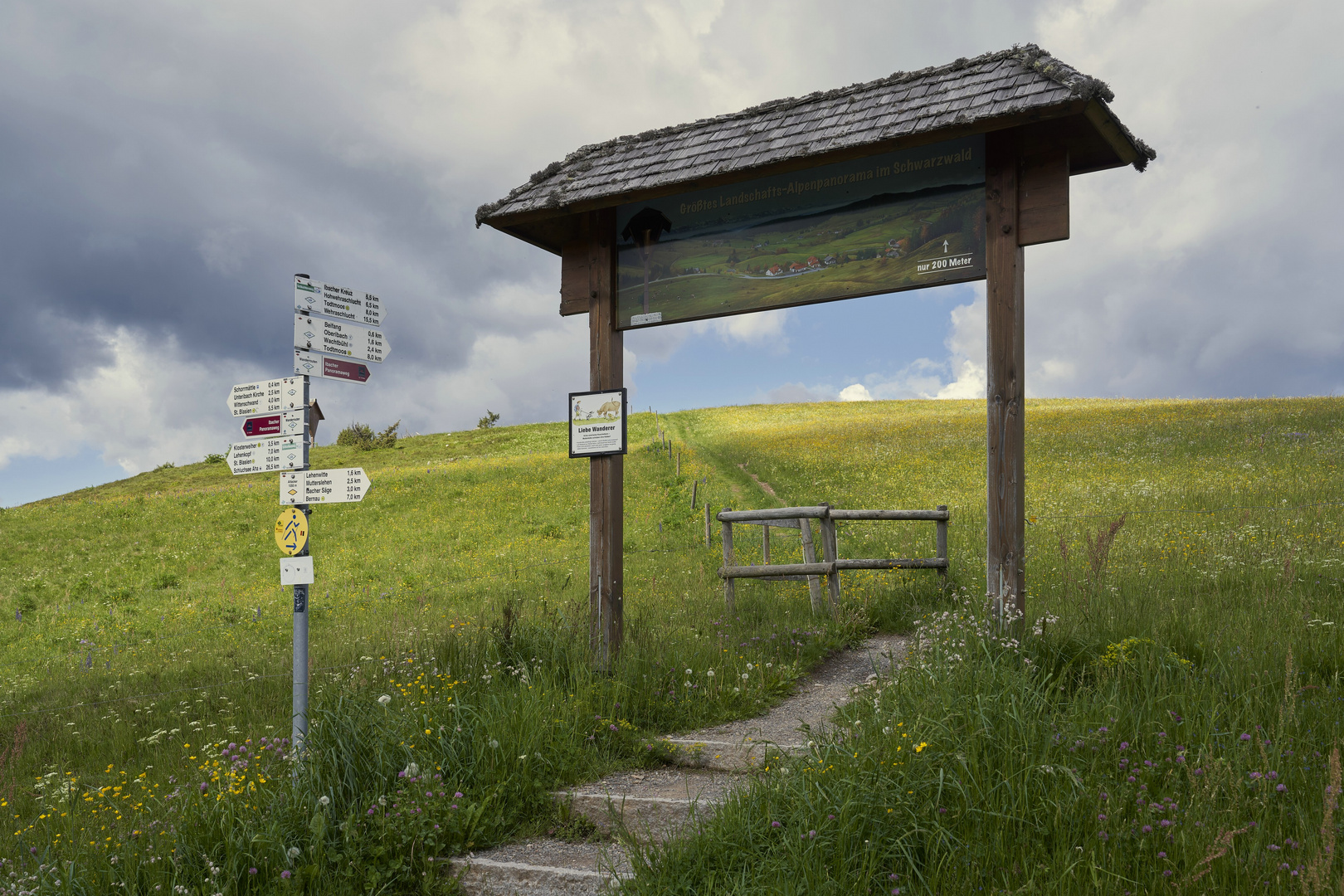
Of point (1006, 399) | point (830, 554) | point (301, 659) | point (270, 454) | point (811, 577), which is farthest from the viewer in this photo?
point (830, 554)

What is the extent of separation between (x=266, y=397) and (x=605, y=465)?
2.99 m

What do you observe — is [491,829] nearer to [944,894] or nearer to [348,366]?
[944,894]

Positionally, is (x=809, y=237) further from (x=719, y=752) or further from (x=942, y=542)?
(x=942, y=542)

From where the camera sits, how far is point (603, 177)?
7.89 meters

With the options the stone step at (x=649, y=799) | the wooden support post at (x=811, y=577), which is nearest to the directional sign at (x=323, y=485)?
the stone step at (x=649, y=799)

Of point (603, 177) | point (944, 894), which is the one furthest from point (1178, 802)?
point (603, 177)

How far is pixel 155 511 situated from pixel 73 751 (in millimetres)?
19910

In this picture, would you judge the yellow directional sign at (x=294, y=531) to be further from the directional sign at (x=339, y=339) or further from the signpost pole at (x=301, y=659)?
the directional sign at (x=339, y=339)

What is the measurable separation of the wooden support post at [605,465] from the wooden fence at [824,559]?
243cm

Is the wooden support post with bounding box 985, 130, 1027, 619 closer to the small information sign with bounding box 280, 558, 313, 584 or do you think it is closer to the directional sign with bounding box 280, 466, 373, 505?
the directional sign with bounding box 280, 466, 373, 505

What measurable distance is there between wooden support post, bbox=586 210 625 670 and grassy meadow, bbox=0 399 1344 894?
36cm

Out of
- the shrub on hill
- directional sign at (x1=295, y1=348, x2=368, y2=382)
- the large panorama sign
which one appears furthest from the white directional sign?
the shrub on hill

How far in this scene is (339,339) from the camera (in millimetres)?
6160

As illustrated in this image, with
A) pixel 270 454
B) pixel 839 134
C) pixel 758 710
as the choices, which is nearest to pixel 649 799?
pixel 758 710
